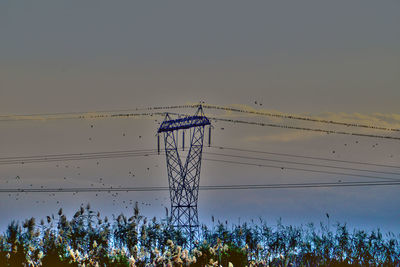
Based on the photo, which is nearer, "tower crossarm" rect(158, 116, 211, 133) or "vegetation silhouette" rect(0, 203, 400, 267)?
"vegetation silhouette" rect(0, 203, 400, 267)

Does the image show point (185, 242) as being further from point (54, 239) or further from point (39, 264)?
point (39, 264)

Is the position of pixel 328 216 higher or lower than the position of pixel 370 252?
higher

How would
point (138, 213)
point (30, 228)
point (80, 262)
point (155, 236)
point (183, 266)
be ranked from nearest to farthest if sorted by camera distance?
point (183, 266), point (80, 262), point (30, 228), point (138, 213), point (155, 236)

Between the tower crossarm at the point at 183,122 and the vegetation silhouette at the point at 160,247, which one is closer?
the vegetation silhouette at the point at 160,247

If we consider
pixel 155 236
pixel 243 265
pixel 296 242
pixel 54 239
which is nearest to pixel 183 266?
pixel 243 265

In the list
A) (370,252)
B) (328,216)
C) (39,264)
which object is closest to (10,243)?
(39,264)

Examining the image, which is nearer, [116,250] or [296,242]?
[116,250]

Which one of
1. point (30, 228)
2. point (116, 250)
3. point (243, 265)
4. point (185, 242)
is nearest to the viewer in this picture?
point (116, 250)

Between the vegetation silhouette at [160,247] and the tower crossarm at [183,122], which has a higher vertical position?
the tower crossarm at [183,122]

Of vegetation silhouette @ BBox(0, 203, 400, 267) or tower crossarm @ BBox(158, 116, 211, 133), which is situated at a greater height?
tower crossarm @ BBox(158, 116, 211, 133)

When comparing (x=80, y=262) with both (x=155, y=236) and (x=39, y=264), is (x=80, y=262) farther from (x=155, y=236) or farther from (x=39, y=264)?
(x=155, y=236)
